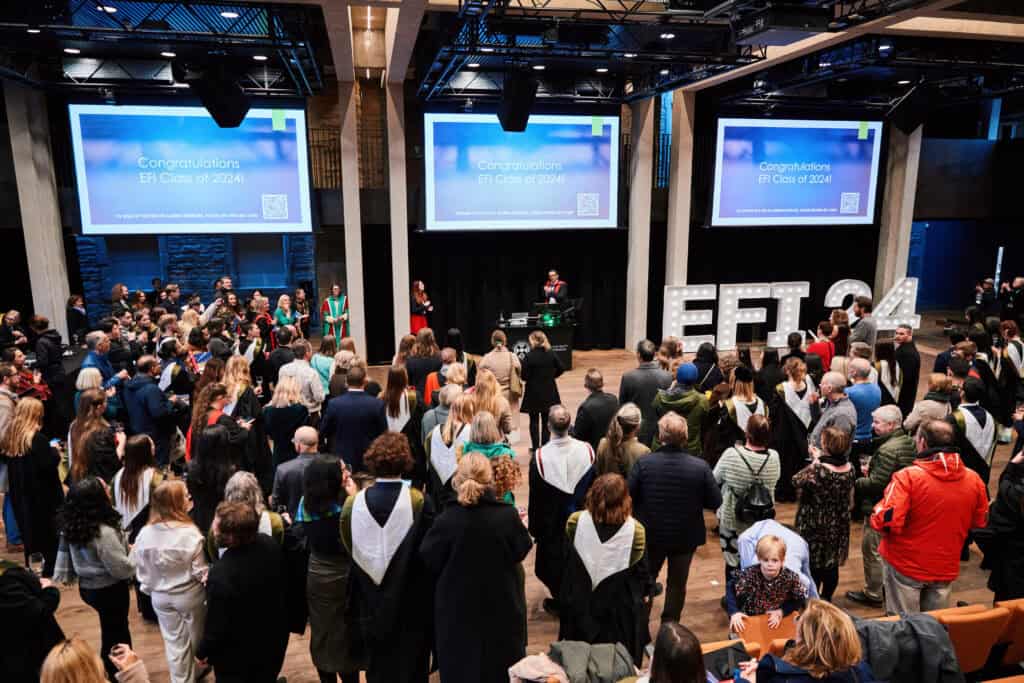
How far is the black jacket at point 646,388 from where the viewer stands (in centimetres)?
512

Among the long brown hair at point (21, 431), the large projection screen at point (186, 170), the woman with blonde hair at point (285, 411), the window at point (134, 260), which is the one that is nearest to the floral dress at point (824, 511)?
the woman with blonde hair at point (285, 411)

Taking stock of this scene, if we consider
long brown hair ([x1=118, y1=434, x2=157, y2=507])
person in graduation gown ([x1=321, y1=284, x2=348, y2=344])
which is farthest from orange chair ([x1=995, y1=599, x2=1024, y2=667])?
person in graduation gown ([x1=321, y1=284, x2=348, y2=344])

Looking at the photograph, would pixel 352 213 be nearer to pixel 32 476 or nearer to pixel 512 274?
pixel 512 274

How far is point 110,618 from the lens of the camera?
3352 mm

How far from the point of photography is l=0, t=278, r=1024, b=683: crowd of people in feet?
9.02

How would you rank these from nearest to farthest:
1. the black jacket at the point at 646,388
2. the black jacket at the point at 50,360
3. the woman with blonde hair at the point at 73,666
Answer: the woman with blonde hair at the point at 73,666 < the black jacket at the point at 646,388 < the black jacket at the point at 50,360

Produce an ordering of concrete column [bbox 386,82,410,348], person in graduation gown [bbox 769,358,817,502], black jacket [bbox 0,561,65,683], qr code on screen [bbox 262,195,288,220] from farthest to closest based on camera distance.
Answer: concrete column [bbox 386,82,410,348]
qr code on screen [bbox 262,195,288,220]
person in graduation gown [bbox 769,358,817,502]
black jacket [bbox 0,561,65,683]

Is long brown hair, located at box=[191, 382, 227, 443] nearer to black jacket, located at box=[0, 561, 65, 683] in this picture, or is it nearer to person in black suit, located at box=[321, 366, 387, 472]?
person in black suit, located at box=[321, 366, 387, 472]

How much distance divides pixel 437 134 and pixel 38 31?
487 centimetres

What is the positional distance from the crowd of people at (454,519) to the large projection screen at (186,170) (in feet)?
13.1

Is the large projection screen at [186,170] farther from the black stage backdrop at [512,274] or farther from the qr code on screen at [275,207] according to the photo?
the black stage backdrop at [512,274]

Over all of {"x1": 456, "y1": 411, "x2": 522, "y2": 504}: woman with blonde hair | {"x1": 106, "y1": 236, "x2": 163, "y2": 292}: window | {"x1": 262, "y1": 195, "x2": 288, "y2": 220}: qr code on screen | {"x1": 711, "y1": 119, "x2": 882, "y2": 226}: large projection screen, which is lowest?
{"x1": 456, "y1": 411, "x2": 522, "y2": 504}: woman with blonde hair

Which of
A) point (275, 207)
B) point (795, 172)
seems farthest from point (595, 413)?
point (795, 172)

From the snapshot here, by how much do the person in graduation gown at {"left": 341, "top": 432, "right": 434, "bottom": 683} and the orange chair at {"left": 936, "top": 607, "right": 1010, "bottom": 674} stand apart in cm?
219
